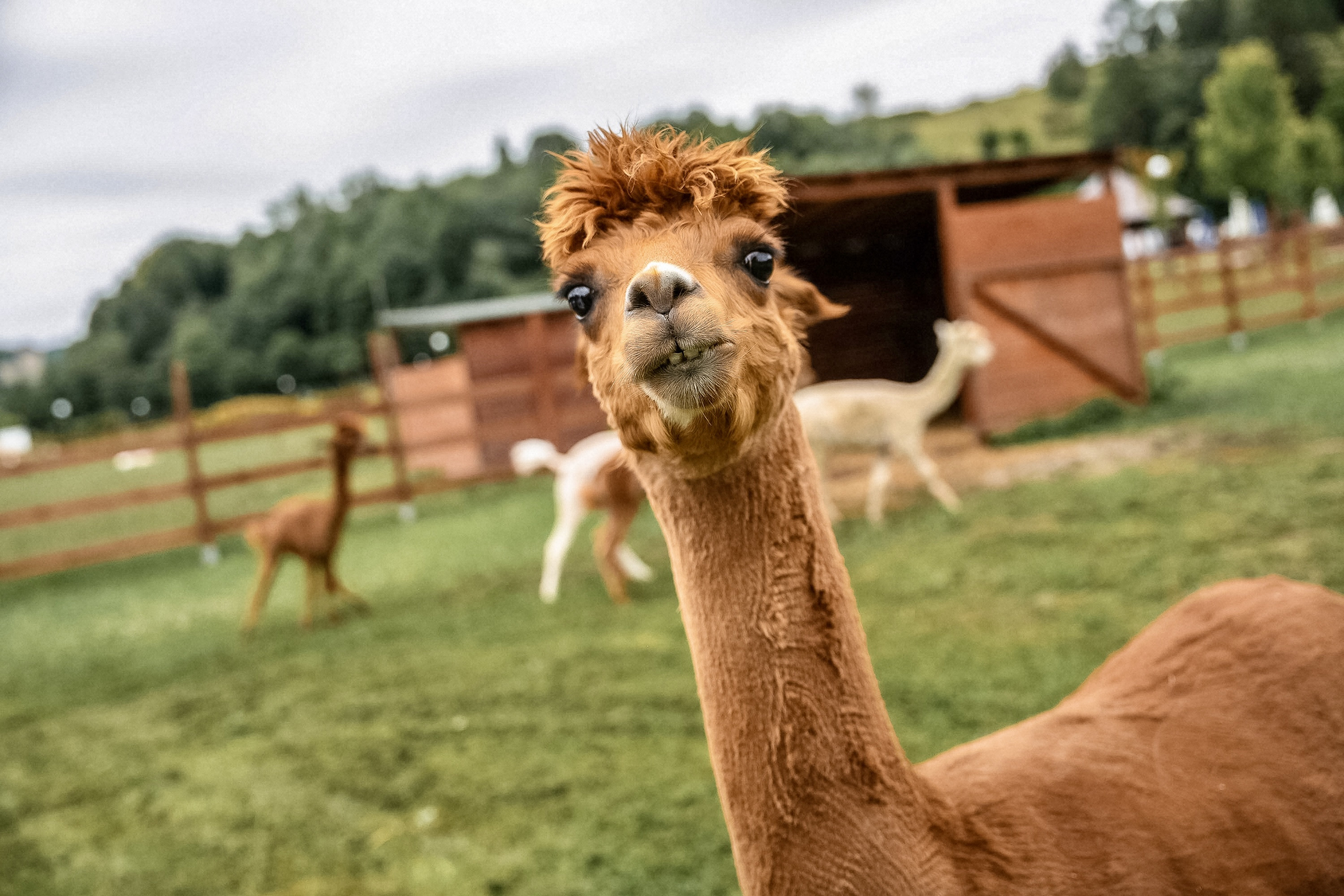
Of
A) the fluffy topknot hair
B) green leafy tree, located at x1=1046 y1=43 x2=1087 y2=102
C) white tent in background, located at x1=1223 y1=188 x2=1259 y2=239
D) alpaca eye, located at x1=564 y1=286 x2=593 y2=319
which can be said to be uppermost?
green leafy tree, located at x1=1046 y1=43 x2=1087 y2=102

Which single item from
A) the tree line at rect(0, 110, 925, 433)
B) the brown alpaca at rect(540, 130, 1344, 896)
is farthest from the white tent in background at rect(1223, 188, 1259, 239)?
the brown alpaca at rect(540, 130, 1344, 896)

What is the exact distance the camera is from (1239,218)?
36.3m

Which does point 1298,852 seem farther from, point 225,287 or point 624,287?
point 225,287

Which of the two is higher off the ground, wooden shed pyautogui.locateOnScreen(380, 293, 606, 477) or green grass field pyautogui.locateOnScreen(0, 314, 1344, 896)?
wooden shed pyautogui.locateOnScreen(380, 293, 606, 477)

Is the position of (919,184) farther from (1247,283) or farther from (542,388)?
(1247,283)

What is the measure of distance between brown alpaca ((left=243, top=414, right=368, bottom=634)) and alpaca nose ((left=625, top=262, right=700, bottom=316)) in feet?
19.6

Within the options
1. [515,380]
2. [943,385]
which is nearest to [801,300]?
[943,385]

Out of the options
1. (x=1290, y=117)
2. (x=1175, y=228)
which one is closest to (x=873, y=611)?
(x=1290, y=117)

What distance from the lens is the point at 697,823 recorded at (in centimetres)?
297

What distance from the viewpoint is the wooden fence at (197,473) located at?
10.9 meters

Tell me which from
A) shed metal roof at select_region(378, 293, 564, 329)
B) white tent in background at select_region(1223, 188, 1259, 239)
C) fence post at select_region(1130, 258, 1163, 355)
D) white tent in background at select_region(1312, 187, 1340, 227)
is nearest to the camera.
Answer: shed metal roof at select_region(378, 293, 564, 329)

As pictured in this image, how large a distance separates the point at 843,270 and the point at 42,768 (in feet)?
44.0

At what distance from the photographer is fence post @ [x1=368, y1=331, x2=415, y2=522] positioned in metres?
12.4

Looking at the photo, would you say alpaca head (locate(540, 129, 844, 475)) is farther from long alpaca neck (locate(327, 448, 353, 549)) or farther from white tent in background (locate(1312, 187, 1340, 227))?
white tent in background (locate(1312, 187, 1340, 227))
